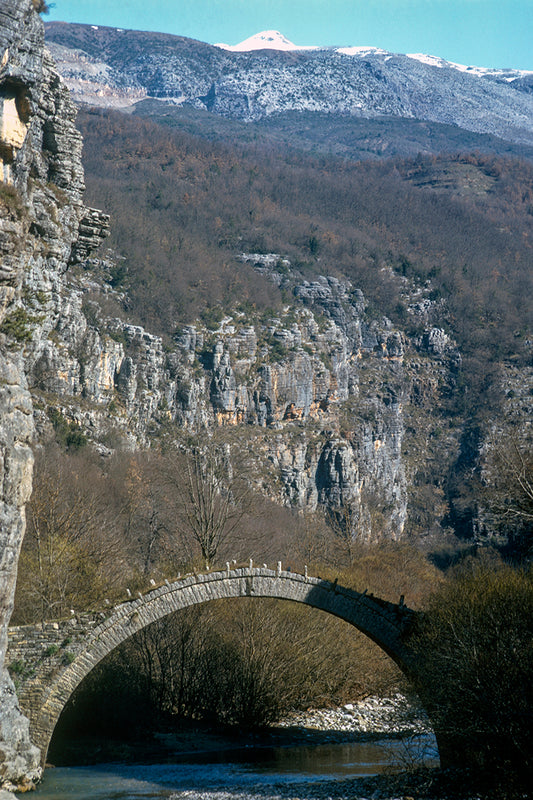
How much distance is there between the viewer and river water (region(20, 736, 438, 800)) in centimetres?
2350

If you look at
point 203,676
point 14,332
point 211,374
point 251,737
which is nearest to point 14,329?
point 14,332

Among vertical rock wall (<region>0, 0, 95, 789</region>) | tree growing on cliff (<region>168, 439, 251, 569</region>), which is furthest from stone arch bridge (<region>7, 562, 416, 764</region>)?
tree growing on cliff (<region>168, 439, 251, 569</region>)

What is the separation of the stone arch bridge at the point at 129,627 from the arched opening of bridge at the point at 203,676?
759 centimetres

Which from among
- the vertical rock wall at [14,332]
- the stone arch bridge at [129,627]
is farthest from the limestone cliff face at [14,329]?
the stone arch bridge at [129,627]

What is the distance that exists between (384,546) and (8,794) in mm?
48675

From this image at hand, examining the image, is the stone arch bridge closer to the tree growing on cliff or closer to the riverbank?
the tree growing on cliff

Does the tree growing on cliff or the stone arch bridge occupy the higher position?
the tree growing on cliff

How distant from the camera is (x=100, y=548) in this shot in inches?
1497

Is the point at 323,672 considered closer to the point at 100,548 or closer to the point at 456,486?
the point at 100,548

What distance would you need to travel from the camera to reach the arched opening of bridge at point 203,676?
32.0 meters

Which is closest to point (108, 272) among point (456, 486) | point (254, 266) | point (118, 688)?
point (254, 266)

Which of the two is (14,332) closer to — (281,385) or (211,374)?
(211,374)

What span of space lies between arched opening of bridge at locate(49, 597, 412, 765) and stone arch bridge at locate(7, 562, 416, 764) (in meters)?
7.59

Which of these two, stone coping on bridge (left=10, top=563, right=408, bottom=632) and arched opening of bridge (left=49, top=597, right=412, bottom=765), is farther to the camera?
arched opening of bridge (left=49, top=597, right=412, bottom=765)
